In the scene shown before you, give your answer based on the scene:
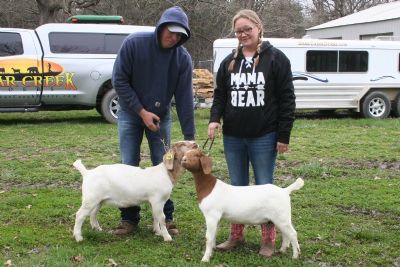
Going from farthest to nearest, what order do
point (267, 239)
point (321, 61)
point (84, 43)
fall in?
point (321, 61) → point (84, 43) → point (267, 239)

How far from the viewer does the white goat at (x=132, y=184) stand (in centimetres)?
434

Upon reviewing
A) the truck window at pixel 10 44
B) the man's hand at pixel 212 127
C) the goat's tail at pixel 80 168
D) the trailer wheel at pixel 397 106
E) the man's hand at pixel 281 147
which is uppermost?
the truck window at pixel 10 44

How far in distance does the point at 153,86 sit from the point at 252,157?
1.04 m

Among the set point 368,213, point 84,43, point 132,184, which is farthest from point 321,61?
point 132,184

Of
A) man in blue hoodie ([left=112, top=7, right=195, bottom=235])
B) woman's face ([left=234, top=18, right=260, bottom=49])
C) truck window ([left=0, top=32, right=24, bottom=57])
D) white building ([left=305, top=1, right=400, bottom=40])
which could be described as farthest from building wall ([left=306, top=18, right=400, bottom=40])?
woman's face ([left=234, top=18, right=260, bottom=49])

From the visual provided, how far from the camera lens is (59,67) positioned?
11.4 m

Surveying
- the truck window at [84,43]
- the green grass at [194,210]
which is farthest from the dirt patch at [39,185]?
the truck window at [84,43]

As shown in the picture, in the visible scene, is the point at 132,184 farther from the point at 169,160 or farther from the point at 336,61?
the point at 336,61

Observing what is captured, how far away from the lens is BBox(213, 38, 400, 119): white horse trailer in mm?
13680

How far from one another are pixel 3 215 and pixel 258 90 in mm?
2890

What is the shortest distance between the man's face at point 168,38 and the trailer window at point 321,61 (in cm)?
984

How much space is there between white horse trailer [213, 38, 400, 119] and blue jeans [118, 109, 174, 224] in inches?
369

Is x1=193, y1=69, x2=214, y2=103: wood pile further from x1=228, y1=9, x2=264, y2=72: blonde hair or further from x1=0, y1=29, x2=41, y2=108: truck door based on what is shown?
x1=228, y1=9, x2=264, y2=72: blonde hair

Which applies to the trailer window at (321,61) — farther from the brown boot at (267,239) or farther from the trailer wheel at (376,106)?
the brown boot at (267,239)
